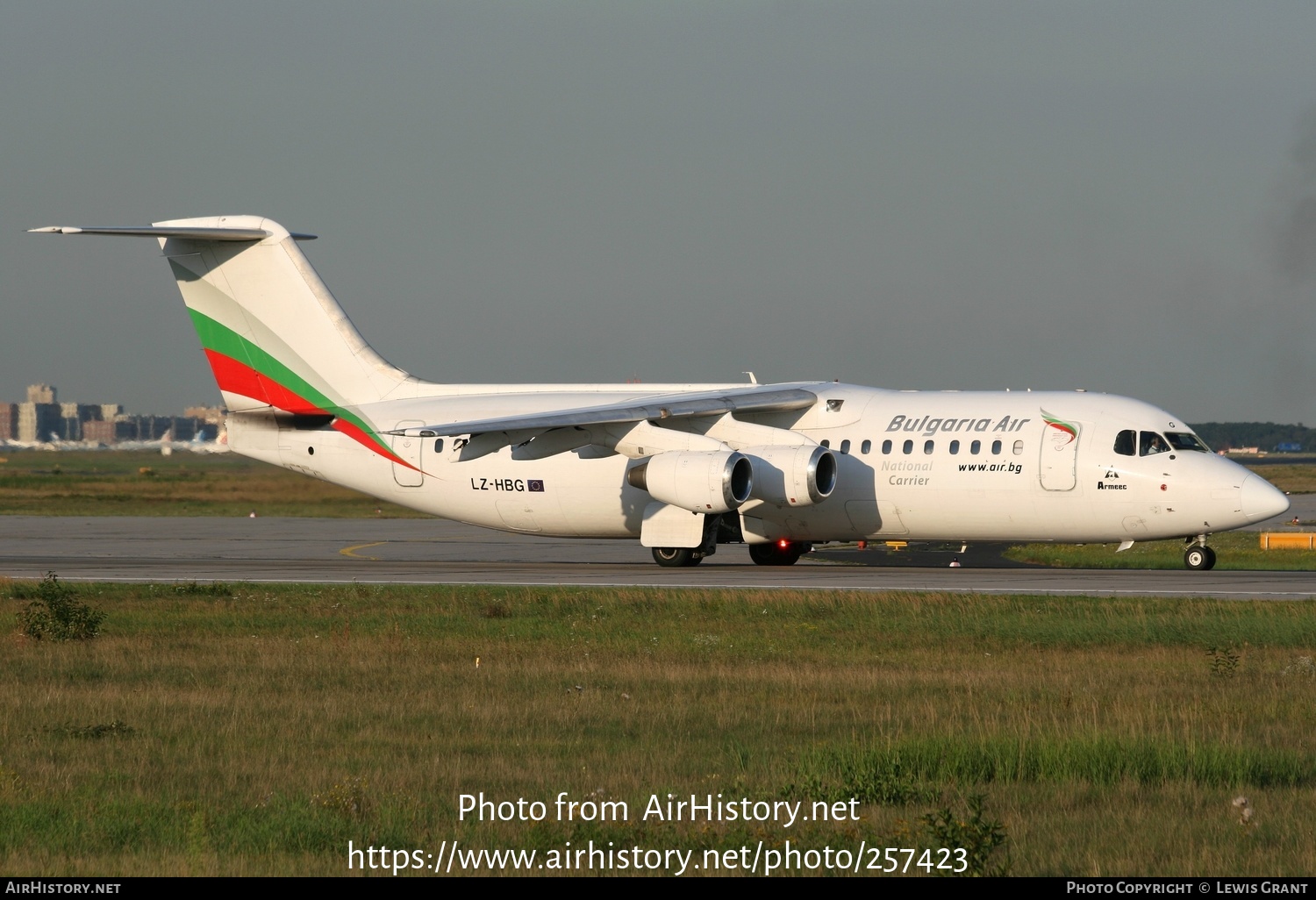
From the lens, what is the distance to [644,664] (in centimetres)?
1595

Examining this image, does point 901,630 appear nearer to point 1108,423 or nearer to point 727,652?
point 727,652

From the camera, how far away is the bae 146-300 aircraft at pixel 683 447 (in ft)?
90.2

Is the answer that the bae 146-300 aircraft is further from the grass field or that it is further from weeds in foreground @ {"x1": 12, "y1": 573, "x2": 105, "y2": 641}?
weeds in foreground @ {"x1": 12, "y1": 573, "x2": 105, "y2": 641}

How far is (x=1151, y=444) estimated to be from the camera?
2741 cm

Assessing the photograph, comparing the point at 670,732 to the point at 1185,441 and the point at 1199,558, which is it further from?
the point at 1199,558

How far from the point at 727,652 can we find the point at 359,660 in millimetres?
3996

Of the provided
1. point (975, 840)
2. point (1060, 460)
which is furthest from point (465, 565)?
point (975, 840)

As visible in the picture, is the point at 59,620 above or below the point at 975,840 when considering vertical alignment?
below

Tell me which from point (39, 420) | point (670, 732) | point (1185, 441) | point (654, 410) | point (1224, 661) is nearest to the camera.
A: point (670, 732)

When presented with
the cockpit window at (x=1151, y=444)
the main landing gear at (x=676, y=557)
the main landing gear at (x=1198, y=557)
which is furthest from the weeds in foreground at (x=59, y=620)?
the main landing gear at (x=1198, y=557)

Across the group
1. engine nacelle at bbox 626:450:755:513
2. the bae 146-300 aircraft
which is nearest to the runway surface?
the bae 146-300 aircraft

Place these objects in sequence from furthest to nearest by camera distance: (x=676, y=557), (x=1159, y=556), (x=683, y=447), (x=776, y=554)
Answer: (x=1159, y=556) < (x=776, y=554) < (x=676, y=557) < (x=683, y=447)

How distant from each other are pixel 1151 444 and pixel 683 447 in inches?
338
